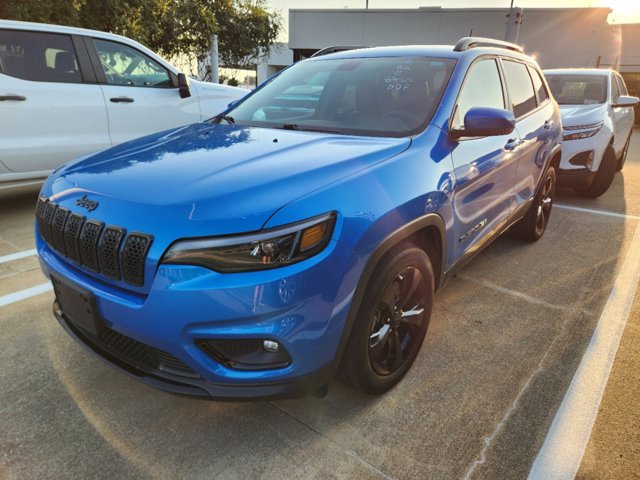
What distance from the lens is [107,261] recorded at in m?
1.77

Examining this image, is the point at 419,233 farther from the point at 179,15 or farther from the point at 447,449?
the point at 179,15

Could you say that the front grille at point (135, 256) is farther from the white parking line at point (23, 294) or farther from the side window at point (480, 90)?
the white parking line at point (23, 294)

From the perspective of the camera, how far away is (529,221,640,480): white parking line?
193 cm

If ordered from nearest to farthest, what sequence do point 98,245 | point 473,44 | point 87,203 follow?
point 98,245, point 87,203, point 473,44

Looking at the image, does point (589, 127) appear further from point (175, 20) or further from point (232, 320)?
point (175, 20)

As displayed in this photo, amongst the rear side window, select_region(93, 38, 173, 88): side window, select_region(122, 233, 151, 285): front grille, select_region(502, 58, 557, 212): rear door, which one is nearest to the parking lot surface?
select_region(122, 233, 151, 285): front grille

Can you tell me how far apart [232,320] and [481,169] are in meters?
1.84

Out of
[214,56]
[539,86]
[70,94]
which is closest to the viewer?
[539,86]

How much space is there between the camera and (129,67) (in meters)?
5.27

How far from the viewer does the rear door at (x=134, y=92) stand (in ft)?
16.6

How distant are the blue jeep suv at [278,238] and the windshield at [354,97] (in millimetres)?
16

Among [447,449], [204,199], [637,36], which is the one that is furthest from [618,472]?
[637,36]

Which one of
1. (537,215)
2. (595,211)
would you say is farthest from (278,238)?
(595,211)

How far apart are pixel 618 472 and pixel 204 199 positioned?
199cm
